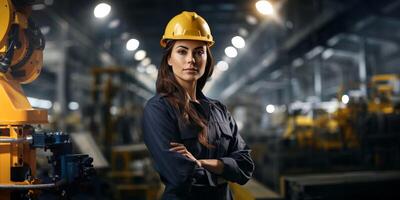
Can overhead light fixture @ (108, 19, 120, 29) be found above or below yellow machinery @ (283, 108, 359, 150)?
above

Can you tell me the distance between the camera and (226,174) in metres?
2.32

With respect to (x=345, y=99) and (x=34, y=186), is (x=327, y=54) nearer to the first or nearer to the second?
(x=345, y=99)

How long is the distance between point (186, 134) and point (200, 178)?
0.84ft

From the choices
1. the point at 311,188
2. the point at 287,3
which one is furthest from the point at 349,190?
the point at 287,3

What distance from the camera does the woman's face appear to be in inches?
94.7

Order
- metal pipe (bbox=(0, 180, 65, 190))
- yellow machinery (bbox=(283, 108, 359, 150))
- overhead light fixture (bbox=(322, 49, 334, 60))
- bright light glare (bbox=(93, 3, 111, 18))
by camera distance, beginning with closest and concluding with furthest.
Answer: metal pipe (bbox=(0, 180, 65, 190)) < bright light glare (bbox=(93, 3, 111, 18)) < yellow machinery (bbox=(283, 108, 359, 150)) < overhead light fixture (bbox=(322, 49, 334, 60))

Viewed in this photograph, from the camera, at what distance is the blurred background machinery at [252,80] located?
14.8ft

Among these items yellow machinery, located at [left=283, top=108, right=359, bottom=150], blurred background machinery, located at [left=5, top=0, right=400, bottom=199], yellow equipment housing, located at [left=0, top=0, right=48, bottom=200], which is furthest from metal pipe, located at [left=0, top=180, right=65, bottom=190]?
yellow machinery, located at [left=283, top=108, right=359, bottom=150]

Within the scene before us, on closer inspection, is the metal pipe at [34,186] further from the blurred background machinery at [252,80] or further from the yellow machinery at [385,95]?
the yellow machinery at [385,95]

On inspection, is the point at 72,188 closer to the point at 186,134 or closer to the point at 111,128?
the point at 186,134

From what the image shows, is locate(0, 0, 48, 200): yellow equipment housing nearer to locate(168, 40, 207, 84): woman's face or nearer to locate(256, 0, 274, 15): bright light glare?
locate(168, 40, 207, 84): woman's face

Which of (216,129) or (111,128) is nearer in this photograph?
(216,129)

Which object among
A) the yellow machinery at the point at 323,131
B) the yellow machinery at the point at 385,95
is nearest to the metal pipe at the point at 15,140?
the yellow machinery at the point at 385,95

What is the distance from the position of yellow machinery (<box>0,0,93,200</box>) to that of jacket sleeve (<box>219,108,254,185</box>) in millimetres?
1006
